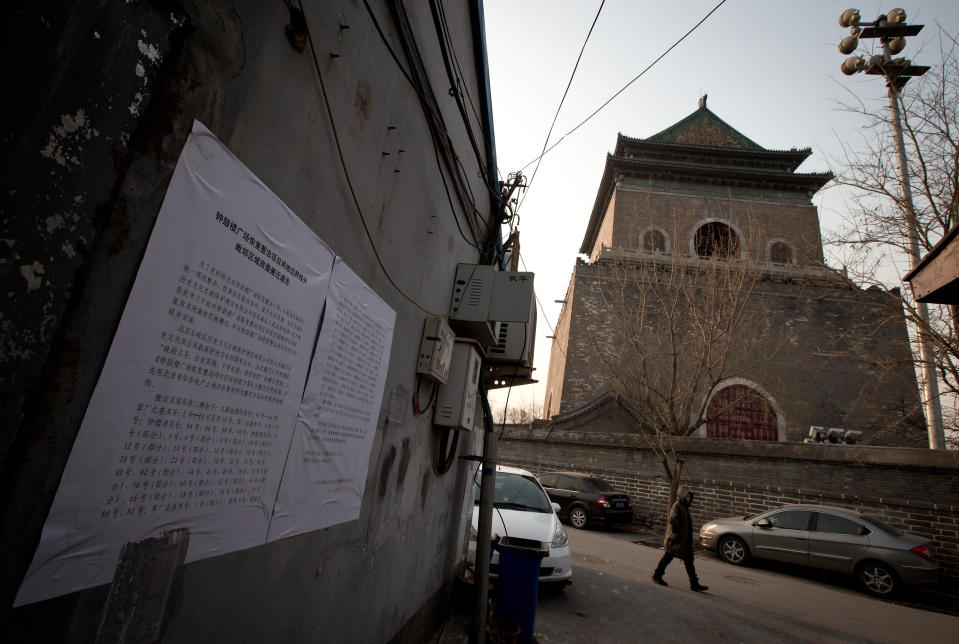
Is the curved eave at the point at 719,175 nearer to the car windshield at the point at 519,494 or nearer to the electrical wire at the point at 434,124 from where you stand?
the car windshield at the point at 519,494

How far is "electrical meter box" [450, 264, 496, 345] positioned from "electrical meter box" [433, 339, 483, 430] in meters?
0.30

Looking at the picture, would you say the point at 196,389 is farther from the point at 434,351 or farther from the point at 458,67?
the point at 458,67

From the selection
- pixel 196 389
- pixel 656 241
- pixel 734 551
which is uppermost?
pixel 656 241

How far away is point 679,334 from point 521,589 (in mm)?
16360

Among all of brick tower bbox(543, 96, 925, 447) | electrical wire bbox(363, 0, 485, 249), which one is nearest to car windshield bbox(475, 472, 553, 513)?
electrical wire bbox(363, 0, 485, 249)

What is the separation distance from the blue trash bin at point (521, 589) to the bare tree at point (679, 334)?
7.63 meters

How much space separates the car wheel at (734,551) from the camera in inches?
363

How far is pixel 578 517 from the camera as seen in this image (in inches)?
451

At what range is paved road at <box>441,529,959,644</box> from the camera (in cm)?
496

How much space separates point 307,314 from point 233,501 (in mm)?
728

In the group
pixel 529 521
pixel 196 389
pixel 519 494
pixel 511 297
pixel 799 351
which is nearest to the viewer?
pixel 196 389

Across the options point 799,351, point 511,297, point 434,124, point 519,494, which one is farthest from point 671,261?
point 434,124

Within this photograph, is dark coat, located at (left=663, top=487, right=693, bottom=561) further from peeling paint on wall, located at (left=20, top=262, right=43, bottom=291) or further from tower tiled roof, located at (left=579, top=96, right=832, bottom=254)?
tower tiled roof, located at (left=579, top=96, right=832, bottom=254)

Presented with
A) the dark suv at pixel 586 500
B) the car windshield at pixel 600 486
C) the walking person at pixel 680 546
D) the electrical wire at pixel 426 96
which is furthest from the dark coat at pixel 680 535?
the electrical wire at pixel 426 96
